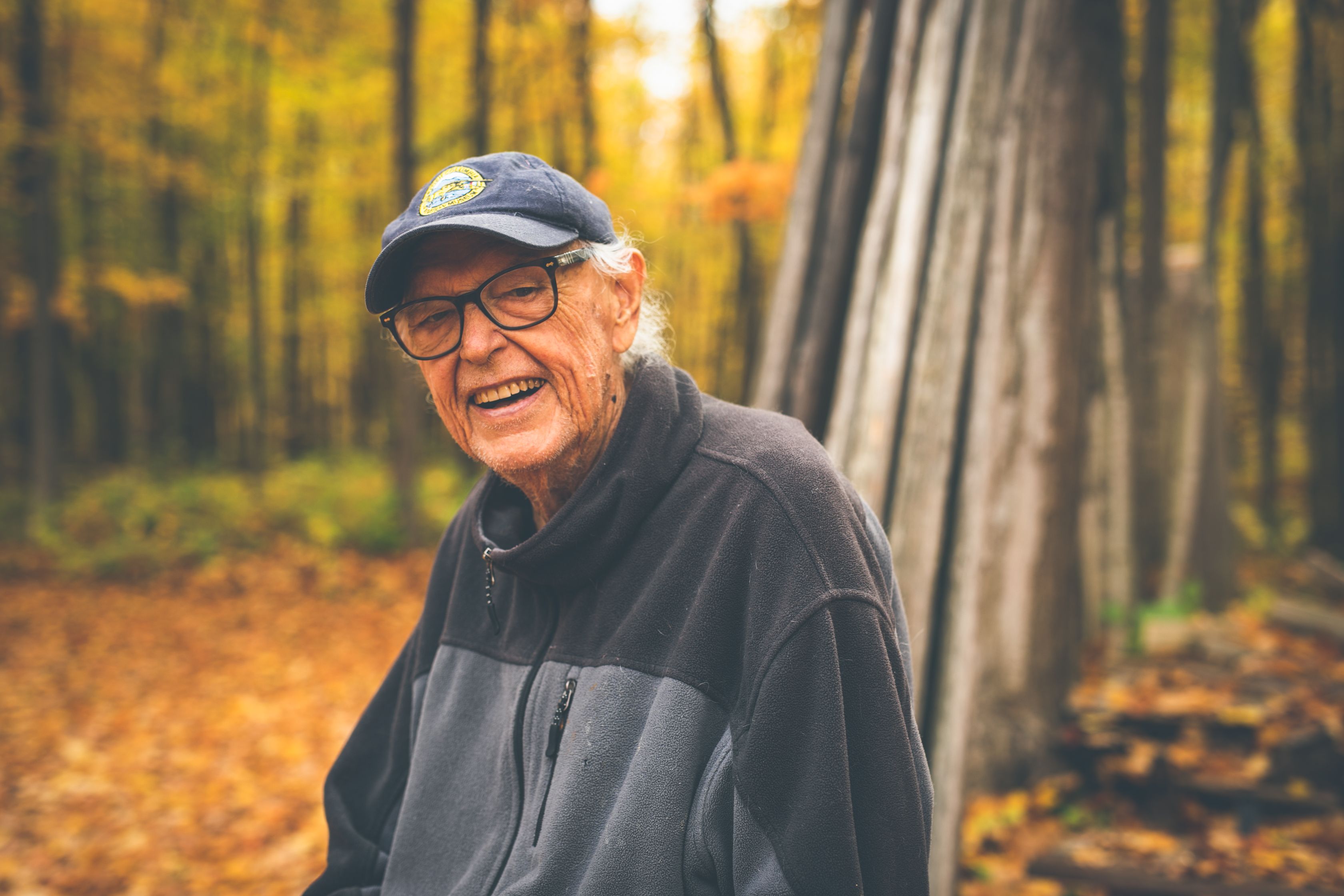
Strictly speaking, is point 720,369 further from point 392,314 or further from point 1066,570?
point 392,314

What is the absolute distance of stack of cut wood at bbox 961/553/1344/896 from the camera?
2.99 m

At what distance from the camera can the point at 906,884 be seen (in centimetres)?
121

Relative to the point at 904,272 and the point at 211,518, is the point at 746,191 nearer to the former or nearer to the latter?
the point at 904,272

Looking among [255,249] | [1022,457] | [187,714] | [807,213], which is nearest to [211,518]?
[255,249]

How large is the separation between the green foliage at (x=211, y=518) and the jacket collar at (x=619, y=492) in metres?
8.39

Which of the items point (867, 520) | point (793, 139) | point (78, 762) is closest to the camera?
point (867, 520)

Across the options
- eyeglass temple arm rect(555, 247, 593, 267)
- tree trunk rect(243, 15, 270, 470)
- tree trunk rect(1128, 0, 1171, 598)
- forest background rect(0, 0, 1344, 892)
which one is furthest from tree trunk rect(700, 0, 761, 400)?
eyeglass temple arm rect(555, 247, 593, 267)

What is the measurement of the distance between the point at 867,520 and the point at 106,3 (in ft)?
45.6

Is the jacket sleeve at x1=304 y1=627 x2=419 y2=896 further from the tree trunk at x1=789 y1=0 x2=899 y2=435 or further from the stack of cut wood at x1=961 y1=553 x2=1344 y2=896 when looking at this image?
the stack of cut wood at x1=961 y1=553 x2=1344 y2=896

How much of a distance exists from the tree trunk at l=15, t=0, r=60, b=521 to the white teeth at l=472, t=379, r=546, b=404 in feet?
38.4

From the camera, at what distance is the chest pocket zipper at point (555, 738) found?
1374 millimetres

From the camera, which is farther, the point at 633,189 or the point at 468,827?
the point at 633,189

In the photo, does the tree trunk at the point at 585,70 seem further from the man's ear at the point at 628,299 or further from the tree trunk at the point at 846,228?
the man's ear at the point at 628,299

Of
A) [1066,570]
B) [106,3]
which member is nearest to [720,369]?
[106,3]
